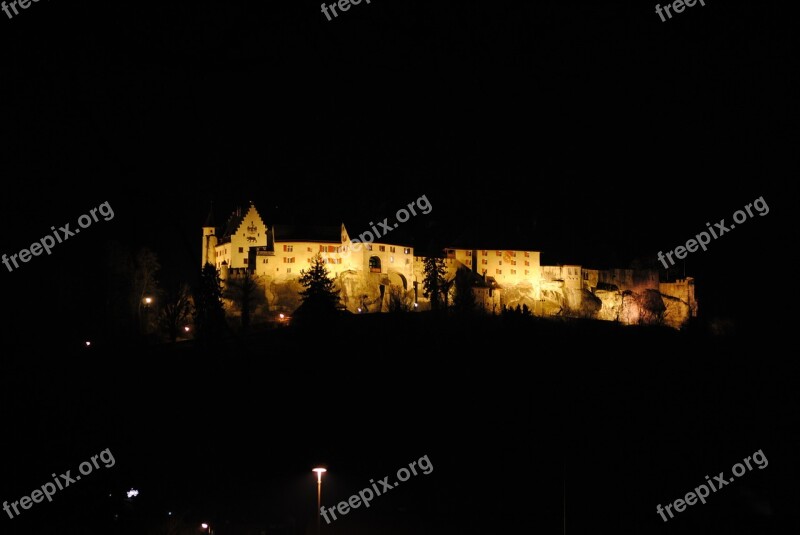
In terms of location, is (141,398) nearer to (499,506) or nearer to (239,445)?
(239,445)

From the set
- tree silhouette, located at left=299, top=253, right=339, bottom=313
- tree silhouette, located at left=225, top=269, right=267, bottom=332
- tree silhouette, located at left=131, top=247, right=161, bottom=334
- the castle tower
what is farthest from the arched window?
tree silhouette, located at left=131, top=247, right=161, bottom=334

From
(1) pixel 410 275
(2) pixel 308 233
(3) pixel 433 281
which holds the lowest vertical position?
(3) pixel 433 281

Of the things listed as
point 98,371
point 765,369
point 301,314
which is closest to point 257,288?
point 301,314

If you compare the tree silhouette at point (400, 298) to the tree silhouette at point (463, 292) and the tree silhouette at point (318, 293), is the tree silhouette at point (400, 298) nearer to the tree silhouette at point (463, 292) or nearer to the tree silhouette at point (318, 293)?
the tree silhouette at point (463, 292)

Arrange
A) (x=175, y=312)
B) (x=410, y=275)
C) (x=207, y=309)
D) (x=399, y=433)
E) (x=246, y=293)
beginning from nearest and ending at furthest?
(x=399, y=433)
(x=207, y=309)
(x=175, y=312)
(x=246, y=293)
(x=410, y=275)

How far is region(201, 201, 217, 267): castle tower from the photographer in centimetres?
7775

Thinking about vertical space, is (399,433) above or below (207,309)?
below

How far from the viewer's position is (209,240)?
78.2 meters

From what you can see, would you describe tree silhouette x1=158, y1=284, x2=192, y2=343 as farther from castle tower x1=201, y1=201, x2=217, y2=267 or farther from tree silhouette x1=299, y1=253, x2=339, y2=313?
tree silhouette x1=299, y1=253, x2=339, y2=313

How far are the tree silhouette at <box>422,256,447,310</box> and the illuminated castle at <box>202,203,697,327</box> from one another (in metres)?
1.96

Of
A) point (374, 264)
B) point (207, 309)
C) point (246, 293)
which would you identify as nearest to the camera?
point (207, 309)

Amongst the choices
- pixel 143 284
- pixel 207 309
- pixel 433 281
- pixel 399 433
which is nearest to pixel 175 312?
pixel 207 309

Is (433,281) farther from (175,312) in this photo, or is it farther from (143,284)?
(143,284)

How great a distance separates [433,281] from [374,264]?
7337 mm
